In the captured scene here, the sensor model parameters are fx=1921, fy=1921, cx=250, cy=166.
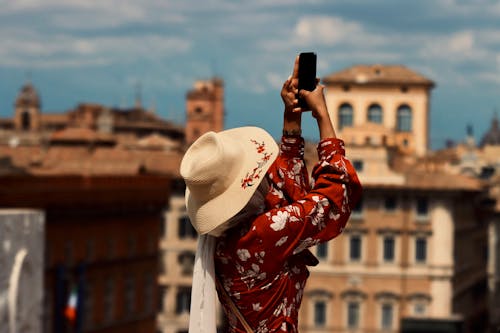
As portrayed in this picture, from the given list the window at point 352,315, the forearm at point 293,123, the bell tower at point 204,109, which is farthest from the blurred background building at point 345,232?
the forearm at point 293,123

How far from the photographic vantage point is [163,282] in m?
84.8

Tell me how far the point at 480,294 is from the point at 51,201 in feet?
138

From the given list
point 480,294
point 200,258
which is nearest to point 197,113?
point 480,294

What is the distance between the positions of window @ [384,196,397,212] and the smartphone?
72.1 m

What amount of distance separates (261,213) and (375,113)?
103771mm

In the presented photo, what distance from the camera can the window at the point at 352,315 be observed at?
8025 cm

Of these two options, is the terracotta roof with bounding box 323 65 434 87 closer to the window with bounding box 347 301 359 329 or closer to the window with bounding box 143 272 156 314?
the window with bounding box 347 301 359 329

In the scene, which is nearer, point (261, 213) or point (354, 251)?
point (261, 213)

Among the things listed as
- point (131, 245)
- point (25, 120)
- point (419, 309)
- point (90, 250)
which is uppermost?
point (25, 120)

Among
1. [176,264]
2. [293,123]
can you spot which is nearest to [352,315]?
[176,264]

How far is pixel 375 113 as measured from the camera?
111188mm

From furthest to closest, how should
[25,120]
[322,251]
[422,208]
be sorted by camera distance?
[25,120], [322,251], [422,208]

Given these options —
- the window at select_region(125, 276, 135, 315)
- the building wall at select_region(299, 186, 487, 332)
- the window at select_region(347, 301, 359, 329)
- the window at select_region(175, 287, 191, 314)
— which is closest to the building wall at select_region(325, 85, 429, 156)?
the window at select_region(175, 287, 191, 314)

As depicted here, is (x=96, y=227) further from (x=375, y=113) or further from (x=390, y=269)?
(x=375, y=113)
